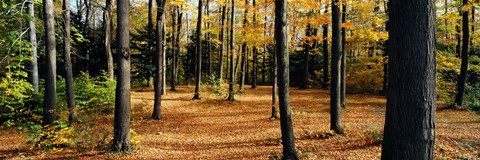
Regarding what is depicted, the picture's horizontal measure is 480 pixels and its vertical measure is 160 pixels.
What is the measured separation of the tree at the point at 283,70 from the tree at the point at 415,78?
Result: 141 inches

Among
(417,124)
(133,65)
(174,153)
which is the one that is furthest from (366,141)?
(133,65)

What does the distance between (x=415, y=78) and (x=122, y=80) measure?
714 centimetres

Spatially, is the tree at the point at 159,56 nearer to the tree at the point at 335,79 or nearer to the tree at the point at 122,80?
the tree at the point at 122,80

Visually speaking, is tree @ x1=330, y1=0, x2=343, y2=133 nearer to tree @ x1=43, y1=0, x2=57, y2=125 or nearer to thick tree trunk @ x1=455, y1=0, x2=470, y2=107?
thick tree trunk @ x1=455, y1=0, x2=470, y2=107

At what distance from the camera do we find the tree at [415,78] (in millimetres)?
2953

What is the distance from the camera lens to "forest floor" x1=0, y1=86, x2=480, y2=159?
8156 mm

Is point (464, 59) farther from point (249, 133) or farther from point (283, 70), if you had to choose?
point (283, 70)

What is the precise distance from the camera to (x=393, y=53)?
10.3ft

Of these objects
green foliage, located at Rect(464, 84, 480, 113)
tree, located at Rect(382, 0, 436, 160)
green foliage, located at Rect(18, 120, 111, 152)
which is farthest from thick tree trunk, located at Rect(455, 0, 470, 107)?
green foliage, located at Rect(18, 120, 111, 152)

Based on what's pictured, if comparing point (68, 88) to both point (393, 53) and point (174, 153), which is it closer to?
point (174, 153)

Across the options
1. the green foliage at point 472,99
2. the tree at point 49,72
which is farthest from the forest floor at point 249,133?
the tree at point 49,72

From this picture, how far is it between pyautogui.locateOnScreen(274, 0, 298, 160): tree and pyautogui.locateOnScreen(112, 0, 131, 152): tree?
404cm

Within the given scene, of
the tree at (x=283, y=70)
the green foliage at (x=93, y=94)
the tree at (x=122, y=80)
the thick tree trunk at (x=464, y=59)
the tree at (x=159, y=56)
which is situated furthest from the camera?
the thick tree trunk at (x=464, y=59)

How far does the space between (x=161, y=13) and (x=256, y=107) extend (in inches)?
283
